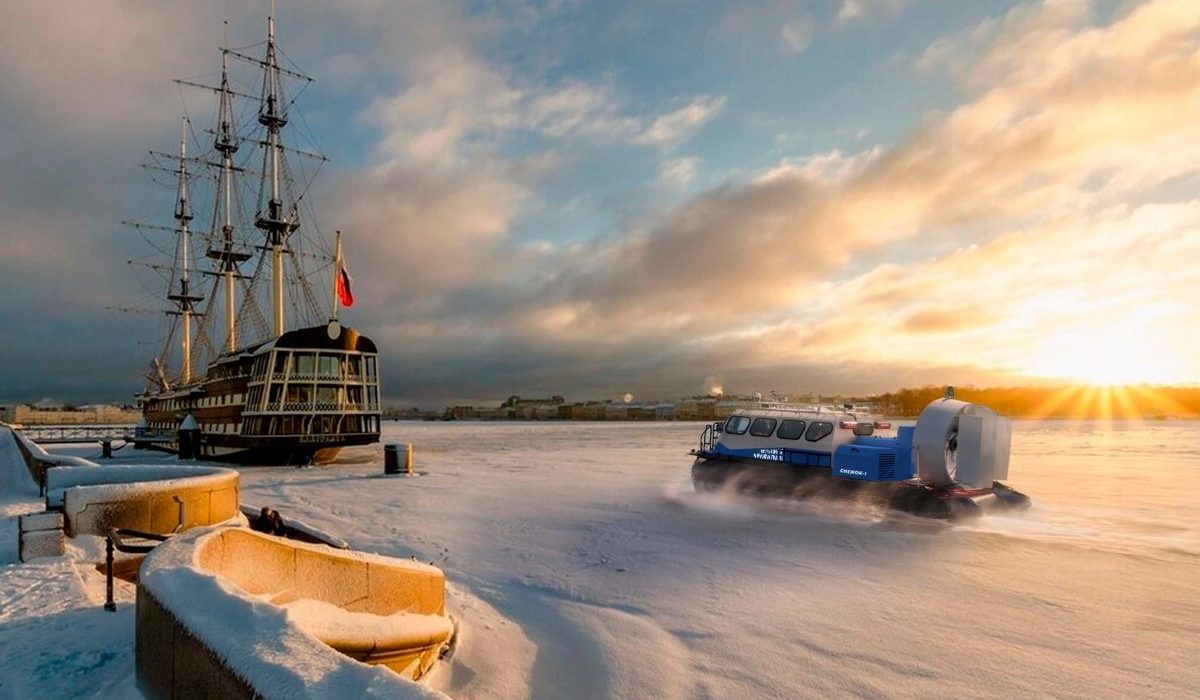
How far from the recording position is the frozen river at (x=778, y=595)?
19.8 feet

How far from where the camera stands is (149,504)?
8.52 meters

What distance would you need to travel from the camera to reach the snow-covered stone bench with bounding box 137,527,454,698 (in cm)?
296

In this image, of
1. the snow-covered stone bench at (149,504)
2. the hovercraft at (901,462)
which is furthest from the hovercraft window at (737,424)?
the snow-covered stone bench at (149,504)

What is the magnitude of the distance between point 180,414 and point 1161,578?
50.0 metres

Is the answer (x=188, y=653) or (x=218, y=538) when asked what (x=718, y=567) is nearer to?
(x=218, y=538)

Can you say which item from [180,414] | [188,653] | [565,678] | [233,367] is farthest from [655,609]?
[180,414]

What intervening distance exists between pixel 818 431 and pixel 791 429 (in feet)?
2.61

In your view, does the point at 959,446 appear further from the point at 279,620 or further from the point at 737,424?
the point at 279,620

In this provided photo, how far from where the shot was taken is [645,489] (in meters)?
19.7

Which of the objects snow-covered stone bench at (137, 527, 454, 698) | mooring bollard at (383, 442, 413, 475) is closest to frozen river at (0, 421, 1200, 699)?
snow-covered stone bench at (137, 527, 454, 698)

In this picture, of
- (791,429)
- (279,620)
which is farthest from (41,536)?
(791,429)

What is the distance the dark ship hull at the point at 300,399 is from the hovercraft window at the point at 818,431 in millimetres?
21662

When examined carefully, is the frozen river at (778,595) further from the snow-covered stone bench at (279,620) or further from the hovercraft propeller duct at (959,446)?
the hovercraft propeller duct at (959,446)

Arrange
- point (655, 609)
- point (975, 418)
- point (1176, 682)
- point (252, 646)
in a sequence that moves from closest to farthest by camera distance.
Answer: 1. point (252, 646)
2. point (1176, 682)
3. point (655, 609)
4. point (975, 418)
